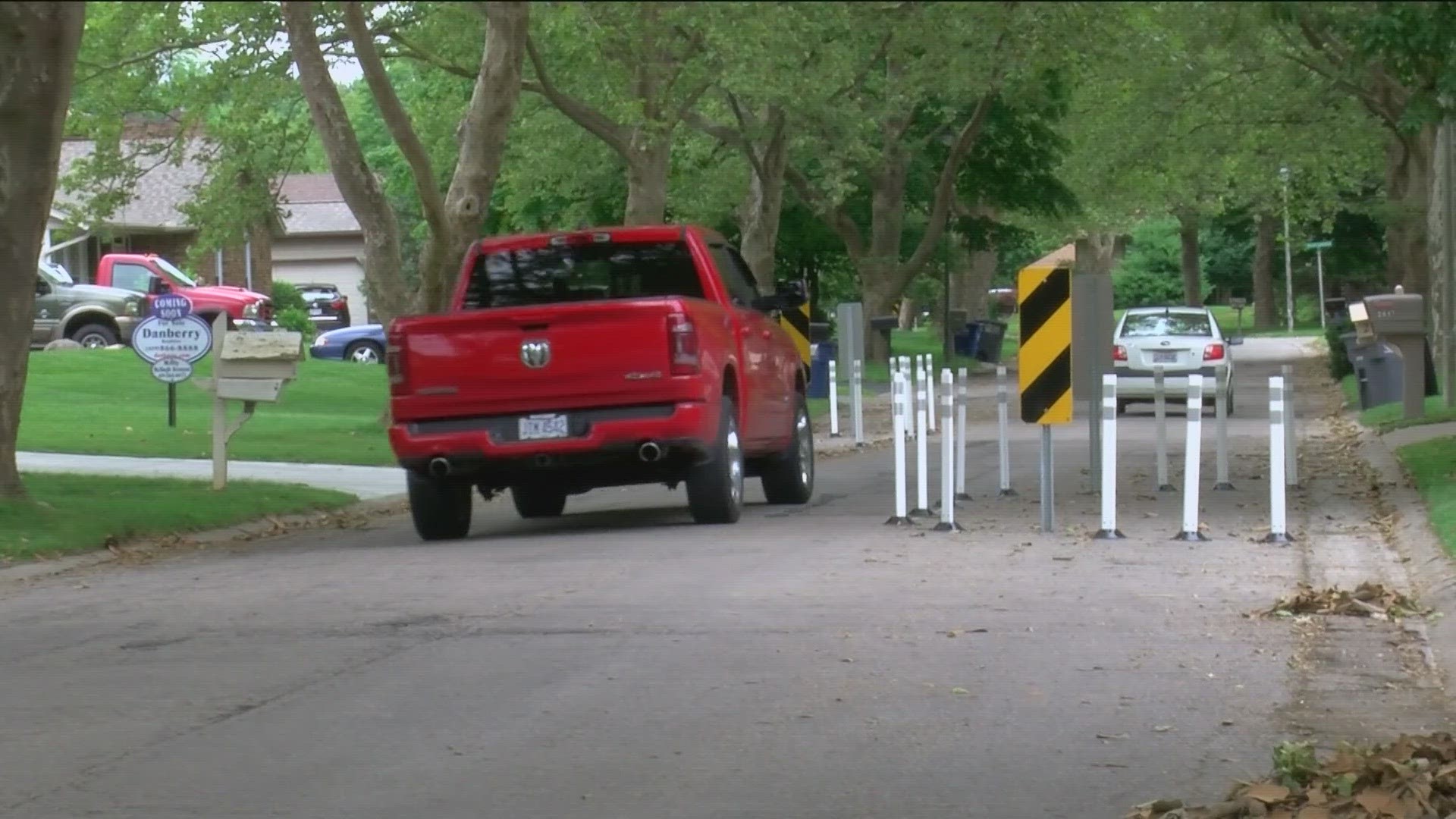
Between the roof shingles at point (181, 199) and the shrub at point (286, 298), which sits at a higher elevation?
the roof shingles at point (181, 199)

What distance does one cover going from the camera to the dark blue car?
49000mm

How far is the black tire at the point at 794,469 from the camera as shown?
671 inches

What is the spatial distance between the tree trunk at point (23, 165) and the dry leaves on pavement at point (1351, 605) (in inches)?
309

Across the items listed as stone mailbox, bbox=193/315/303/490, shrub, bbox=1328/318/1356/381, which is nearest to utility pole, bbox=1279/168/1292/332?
shrub, bbox=1328/318/1356/381

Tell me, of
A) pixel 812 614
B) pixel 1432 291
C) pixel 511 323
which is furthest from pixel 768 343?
pixel 1432 291

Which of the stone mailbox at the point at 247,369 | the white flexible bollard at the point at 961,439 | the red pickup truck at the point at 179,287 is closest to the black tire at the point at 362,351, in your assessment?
the red pickup truck at the point at 179,287

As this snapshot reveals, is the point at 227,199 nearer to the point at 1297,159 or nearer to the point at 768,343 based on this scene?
the point at 768,343

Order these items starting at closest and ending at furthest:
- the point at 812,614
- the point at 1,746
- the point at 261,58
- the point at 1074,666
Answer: the point at 1,746
the point at 1074,666
the point at 812,614
the point at 261,58

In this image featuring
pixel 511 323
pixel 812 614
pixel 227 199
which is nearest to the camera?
pixel 812 614

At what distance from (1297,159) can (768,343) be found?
76.2 feet

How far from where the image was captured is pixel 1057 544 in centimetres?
1385

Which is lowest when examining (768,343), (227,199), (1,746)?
(1,746)

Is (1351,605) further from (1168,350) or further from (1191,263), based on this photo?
(1191,263)

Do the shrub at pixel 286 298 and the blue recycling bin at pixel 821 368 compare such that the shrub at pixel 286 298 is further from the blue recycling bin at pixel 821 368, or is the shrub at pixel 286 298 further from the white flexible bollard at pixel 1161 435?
the white flexible bollard at pixel 1161 435
